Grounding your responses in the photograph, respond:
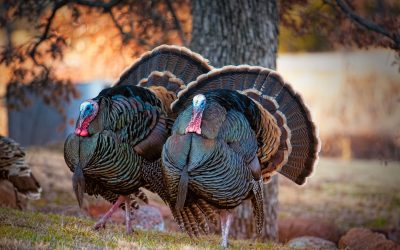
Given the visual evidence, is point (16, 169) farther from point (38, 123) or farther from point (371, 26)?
point (38, 123)

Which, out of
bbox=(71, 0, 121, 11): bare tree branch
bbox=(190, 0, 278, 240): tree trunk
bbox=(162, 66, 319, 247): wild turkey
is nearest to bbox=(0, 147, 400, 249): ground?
bbox=(162, 66, 319, 247): wild turkey

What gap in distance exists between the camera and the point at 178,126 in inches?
222

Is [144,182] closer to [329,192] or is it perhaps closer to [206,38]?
[206,38]

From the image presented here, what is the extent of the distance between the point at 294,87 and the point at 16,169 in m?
4.07

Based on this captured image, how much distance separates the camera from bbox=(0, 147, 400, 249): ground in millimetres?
5570

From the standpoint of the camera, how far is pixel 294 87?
33.0 feet

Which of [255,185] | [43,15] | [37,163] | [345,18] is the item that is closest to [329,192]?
[345,18]

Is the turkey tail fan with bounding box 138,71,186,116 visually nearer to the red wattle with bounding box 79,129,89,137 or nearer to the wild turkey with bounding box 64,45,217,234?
the wild turkey with bounding box 64,45,217,234

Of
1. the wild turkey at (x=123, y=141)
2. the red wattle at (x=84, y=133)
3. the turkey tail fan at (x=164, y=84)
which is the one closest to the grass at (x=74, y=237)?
the wild turkey at (x=123, y=141)

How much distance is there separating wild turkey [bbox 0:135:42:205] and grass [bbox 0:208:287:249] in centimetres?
114

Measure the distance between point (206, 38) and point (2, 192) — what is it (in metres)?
2.88

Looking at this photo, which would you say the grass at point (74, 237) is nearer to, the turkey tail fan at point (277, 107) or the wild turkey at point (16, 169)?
the turkey tail fan at point (277, 107)

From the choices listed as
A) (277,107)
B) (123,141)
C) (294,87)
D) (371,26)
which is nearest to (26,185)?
(123,141)

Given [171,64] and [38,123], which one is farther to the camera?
[38,123]
